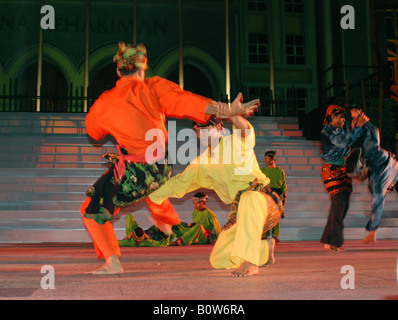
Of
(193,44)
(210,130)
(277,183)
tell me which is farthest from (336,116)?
(193,44)

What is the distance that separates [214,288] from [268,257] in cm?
147

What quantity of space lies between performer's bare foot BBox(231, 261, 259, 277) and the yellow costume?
0.18ft

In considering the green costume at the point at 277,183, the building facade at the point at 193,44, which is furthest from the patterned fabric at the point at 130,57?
the building facade at the point at 193,44

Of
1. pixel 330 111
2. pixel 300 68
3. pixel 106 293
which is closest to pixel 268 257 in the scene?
pixel 106 293

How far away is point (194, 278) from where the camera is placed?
12.1ft

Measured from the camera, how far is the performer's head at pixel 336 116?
6160mm

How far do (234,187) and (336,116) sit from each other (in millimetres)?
2674

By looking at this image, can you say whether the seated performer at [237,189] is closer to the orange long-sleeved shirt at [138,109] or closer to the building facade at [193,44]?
the orange long-sleeved shirt at [138,109]

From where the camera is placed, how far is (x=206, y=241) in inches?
290

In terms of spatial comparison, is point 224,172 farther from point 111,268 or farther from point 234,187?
point 111,268

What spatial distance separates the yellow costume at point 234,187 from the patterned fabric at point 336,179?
2.10 meters

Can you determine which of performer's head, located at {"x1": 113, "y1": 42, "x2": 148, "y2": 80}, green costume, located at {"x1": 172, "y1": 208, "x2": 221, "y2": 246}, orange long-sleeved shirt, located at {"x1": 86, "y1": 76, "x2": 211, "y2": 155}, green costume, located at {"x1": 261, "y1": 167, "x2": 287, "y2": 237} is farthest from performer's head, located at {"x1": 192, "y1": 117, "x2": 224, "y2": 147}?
green costume, located at {"x1": 261, "y1": 167, "x2": 287, "y2": 237}

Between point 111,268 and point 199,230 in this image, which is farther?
point 199,230

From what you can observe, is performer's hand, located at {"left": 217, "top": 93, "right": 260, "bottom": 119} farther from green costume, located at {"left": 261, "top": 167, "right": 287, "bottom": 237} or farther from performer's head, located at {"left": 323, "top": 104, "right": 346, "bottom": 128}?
green costume, located at {"left": 261, "top": 167, "right": 287, "bottom": 237}
